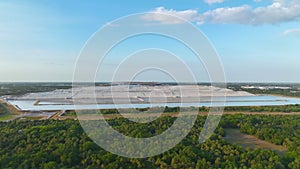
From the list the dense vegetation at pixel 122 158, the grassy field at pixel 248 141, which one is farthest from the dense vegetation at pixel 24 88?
the grassy field at pixel 248 141

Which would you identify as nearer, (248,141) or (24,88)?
(248,141)

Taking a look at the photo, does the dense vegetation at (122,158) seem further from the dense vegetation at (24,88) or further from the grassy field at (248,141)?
the dense vegetation at (24,88)

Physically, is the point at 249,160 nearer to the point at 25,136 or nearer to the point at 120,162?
the point at 120,162

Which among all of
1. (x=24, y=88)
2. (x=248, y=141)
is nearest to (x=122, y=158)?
(x=248, y=141)

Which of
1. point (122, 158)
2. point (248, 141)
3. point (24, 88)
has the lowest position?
point (248, 141)

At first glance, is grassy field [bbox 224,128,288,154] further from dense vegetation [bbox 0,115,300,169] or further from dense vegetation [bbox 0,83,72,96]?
dense vegetation [bbox 0,83,72,96]

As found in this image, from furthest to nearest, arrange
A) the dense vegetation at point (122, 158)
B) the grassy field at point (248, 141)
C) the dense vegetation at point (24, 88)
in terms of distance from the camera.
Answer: the dense vegetation at point (24, 88), the grassy field at point (248, 141), the dense vegetation at point (122, 158)

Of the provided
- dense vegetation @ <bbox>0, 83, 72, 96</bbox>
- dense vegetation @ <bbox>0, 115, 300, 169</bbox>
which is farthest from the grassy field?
dense vegetation @ <bbox>0, 83, 72, 96</bbox>

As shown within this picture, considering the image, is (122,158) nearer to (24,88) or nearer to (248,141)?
(248,141)

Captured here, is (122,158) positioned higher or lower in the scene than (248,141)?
higher

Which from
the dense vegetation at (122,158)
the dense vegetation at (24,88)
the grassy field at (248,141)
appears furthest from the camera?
the dense vegetation at (24,88)
